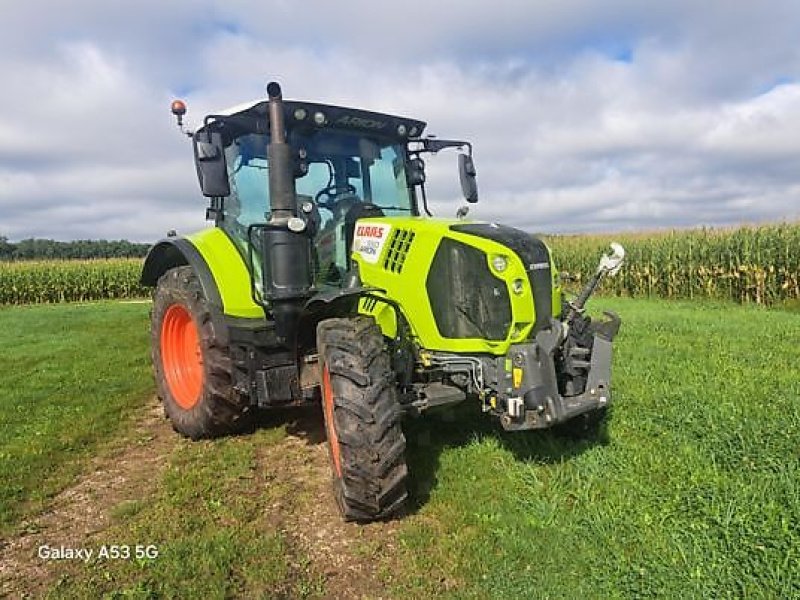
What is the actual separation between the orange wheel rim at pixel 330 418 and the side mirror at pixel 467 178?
219cm

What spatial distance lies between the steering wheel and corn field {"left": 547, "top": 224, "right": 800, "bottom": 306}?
12592 millimetres

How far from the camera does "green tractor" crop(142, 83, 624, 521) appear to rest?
3682 millimetres

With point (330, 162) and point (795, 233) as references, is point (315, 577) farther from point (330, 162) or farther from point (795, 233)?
point (795, 233)

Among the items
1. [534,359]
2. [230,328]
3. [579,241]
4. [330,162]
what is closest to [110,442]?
[230,328]

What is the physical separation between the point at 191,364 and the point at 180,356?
0.55 ft

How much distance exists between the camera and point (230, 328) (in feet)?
16.2

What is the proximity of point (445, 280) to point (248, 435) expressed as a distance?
8.16 ft

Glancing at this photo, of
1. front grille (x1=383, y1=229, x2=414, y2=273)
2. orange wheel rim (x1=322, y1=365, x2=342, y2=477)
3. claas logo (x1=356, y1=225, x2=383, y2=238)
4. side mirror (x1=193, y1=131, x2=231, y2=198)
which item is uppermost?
side mirror (x1=193, y1=131, x2=231, y2=198)

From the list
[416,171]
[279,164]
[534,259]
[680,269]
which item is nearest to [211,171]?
[279,164]

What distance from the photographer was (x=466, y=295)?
4020 millimetres

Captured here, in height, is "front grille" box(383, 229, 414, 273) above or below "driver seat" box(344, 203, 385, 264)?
below

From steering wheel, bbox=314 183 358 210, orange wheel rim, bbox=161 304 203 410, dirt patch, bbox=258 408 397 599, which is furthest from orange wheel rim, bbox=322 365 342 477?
orange wheel rim, bbox=161 304 203 410

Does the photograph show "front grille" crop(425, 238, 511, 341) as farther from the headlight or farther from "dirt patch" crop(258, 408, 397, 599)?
"dirt patch" crop(258, 408, 397, 599)

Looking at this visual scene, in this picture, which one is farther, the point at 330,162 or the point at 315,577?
the point at 330,162
